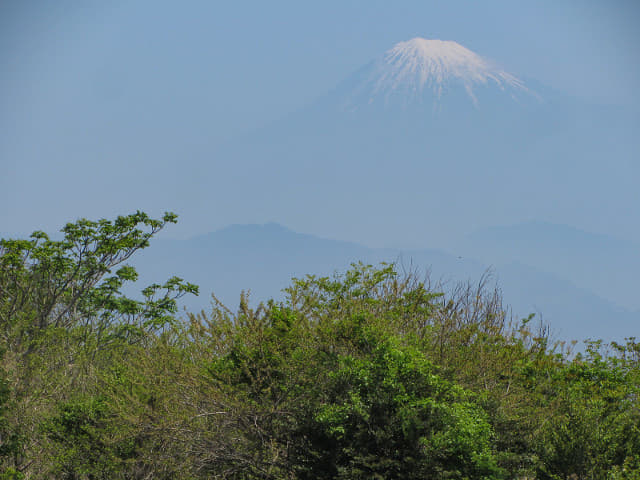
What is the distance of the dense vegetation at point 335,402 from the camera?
1052 cm

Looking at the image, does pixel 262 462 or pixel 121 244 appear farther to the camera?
pixel 121 244

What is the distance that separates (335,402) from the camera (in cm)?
1124

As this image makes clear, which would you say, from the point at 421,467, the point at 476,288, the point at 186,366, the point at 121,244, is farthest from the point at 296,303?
the point at 121,244

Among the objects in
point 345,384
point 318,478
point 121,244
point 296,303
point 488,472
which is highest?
point 121,244

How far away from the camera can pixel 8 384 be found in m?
16.5

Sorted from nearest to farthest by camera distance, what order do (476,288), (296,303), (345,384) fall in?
(345,384), (296,303), (476,288)

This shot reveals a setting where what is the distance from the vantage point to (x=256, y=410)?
1159cm

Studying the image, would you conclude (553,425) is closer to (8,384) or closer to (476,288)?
(476,288)

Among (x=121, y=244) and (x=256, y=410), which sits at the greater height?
(x=121, y=244)

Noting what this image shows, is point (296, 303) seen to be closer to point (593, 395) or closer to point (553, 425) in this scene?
point (553, 425)

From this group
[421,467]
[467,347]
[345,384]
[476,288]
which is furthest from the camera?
[476,288]

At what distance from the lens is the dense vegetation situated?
1052 cm

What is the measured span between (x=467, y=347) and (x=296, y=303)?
416 cm

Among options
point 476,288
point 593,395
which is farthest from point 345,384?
point 476,288
